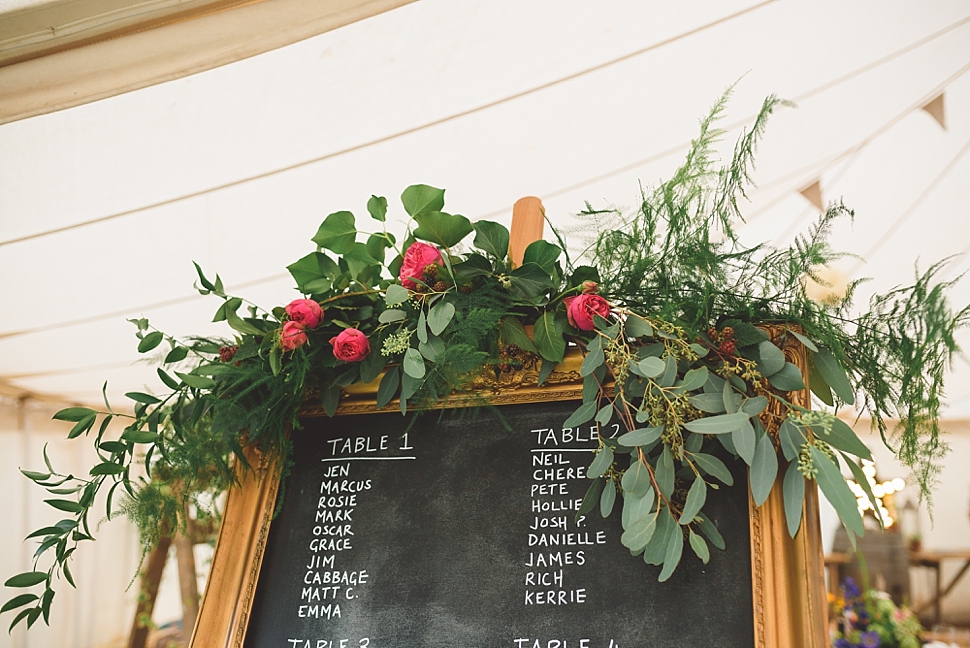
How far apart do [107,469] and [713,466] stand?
0.91 meters

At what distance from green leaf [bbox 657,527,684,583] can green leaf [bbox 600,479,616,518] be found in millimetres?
85

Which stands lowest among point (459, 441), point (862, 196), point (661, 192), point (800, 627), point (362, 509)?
point (800, 627)

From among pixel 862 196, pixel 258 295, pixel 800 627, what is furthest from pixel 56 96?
pixel 862 196

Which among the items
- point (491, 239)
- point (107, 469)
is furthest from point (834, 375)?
point (107, 469)

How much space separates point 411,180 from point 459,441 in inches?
48.3

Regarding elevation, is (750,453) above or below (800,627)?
above

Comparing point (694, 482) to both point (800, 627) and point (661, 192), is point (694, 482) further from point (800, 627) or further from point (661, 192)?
point (661, 192)

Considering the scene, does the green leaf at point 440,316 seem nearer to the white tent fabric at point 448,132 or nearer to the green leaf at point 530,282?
the green leaf at point 530,282

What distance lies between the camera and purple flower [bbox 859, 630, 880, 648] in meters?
3.35

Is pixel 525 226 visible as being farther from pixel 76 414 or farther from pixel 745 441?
pixel 76 414

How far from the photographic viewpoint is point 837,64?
189 centimetres

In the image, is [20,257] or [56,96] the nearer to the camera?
[56,96]

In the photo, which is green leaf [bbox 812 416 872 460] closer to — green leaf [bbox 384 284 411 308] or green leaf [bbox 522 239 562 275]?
green leaf [bbox 522 239 562 275]

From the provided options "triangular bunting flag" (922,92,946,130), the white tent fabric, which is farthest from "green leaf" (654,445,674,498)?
"triangular bunting flag" (922,92,946,130)
